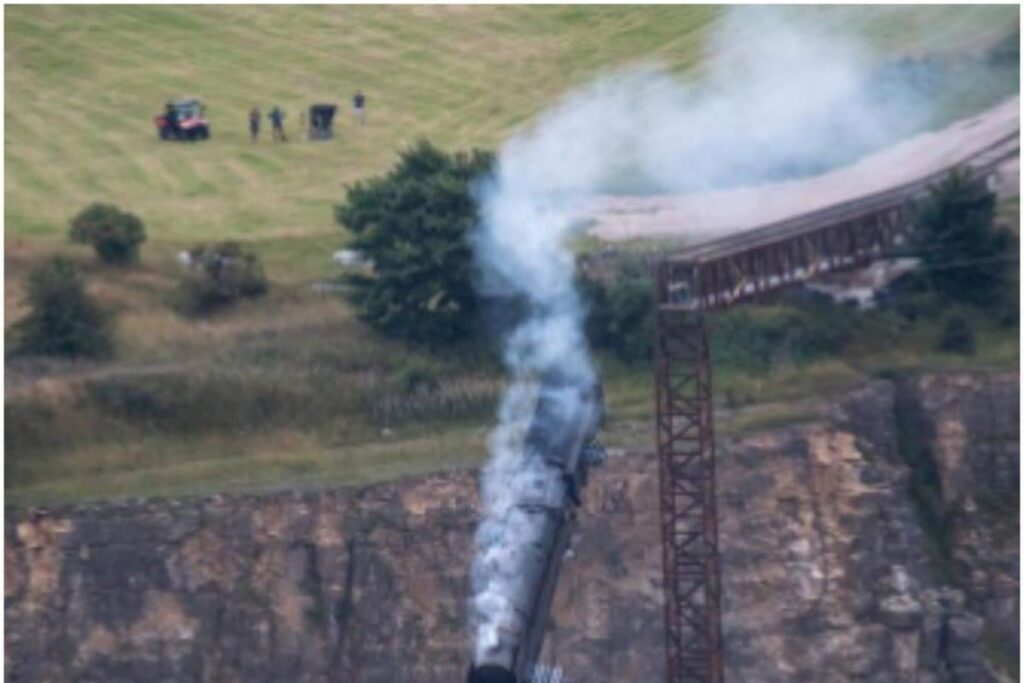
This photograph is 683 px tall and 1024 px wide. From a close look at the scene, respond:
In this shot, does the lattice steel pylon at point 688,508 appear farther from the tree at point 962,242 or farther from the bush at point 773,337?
the tree at point 962,242

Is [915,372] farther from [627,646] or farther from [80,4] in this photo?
[80,4]

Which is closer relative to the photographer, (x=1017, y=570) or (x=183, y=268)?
(x=1017, y=570)

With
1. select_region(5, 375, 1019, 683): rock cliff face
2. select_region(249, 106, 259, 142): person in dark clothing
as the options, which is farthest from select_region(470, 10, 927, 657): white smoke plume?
select_region(249, 106, 259, 142): person in dark clothing

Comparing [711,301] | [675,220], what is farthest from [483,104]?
[711,301]

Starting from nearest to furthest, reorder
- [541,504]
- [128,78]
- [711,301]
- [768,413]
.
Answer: [541,504] → [711,301] → [768,413] → [128,78]

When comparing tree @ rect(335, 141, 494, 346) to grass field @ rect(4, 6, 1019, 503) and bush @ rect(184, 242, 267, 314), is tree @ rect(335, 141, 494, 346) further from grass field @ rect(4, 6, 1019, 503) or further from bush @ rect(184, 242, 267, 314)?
bush @ rect(184, 242, 267, 314)

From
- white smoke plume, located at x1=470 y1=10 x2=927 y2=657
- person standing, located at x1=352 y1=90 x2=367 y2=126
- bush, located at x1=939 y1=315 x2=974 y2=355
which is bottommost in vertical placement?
bush, located at x1=939 y1=315 x2=974 y2=355
